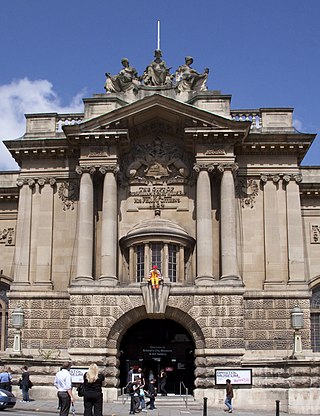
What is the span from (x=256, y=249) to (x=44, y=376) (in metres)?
14.1

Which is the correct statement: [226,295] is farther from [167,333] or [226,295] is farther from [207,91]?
[207,91]

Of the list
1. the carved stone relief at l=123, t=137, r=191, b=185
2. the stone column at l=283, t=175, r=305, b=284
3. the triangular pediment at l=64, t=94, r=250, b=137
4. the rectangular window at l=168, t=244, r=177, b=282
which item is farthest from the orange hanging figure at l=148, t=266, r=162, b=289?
the triangular pediment at l=64, t=94, r=250, b=137

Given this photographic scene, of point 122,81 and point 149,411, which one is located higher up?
point 122,81

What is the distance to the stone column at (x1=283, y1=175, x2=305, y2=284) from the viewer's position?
40.2m

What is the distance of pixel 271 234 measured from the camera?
41.1 m

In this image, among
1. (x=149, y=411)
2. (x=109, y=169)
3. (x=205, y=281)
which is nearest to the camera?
(x=149, y=411)

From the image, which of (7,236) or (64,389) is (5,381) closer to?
Answer: (7,236)

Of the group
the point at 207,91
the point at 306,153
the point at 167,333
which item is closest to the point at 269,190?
the point at 306,153

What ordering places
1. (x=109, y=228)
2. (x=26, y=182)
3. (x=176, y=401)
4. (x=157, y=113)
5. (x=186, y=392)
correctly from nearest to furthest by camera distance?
(x=176, y=401) < (x=186, y=392) < (x=109, y=228) < (x=157, y=113) < (x=26, y=182)

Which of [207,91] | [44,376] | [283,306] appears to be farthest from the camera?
[207,91]

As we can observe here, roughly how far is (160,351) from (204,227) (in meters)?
7.68

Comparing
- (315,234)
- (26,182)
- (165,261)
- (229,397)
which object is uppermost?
(26,182)

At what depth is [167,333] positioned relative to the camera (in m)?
40.8

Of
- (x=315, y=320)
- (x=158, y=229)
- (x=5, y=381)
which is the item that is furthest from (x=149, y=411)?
(x=315, y=320)
